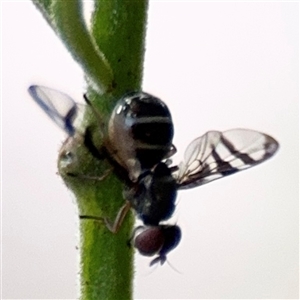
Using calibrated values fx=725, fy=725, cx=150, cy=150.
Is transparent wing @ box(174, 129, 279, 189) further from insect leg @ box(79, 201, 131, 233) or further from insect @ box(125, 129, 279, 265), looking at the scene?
insect leg @ box(79, 201, 131, 233)

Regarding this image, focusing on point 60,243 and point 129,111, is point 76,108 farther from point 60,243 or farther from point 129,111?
point 60,243

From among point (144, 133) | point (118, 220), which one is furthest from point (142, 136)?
point (118, 220)

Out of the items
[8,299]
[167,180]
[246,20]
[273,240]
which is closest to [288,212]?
[273,240]

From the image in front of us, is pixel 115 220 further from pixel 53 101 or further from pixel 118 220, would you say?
pixel 53 101

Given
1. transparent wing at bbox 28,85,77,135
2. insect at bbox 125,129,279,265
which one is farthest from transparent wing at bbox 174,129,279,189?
transparent wing at bbox 28,85,77,135

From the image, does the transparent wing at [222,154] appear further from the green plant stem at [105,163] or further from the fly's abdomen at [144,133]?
the green plant stem at [105,163]

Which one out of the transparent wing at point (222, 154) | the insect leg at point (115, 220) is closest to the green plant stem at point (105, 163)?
the insect leg at point (115, 220)

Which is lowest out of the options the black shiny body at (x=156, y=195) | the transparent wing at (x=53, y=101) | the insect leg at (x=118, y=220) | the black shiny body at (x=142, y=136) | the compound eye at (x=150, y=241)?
the compound eye at (x=150, y=241)

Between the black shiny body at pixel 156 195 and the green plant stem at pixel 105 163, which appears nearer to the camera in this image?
the green plant stem at pixel 105 163
